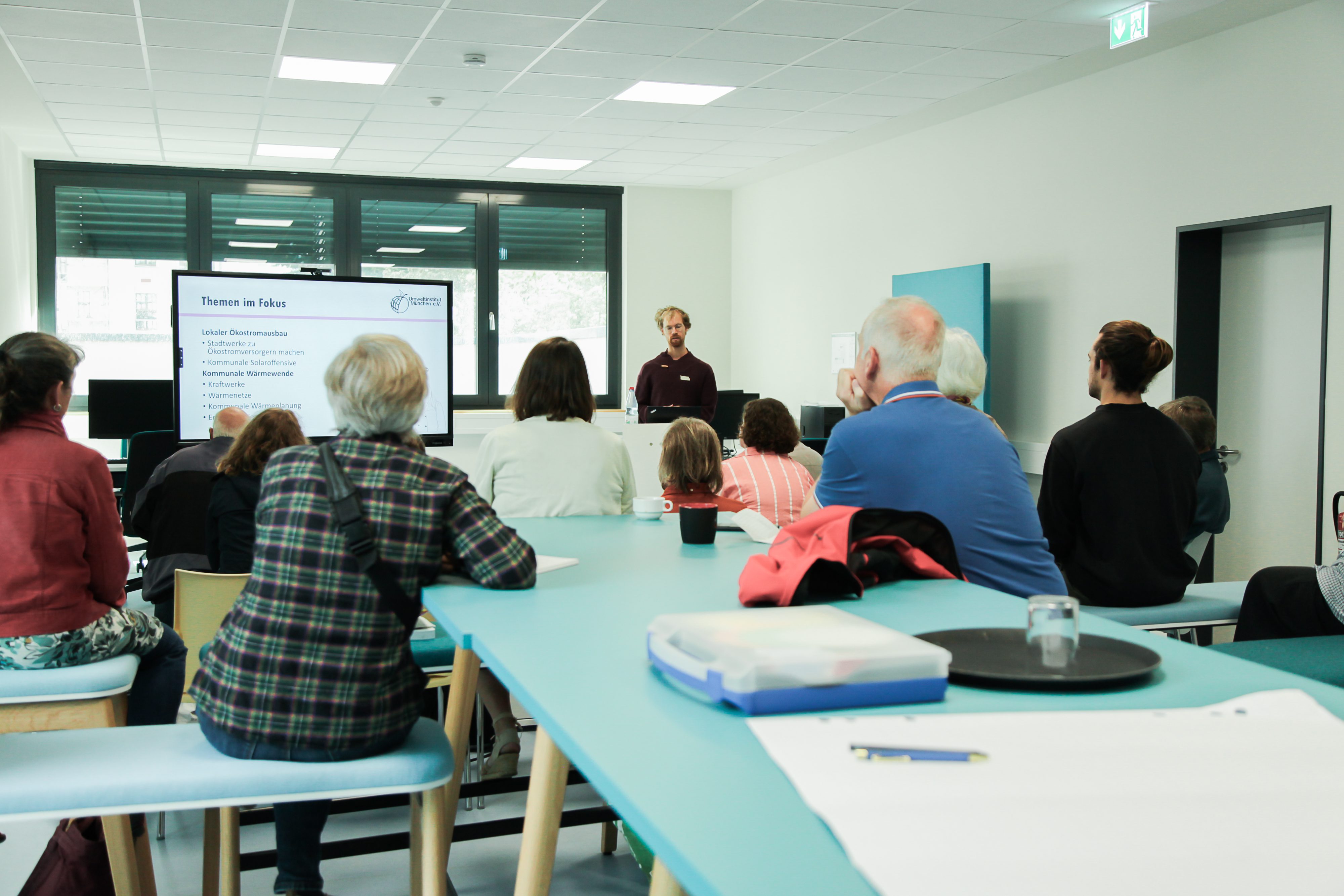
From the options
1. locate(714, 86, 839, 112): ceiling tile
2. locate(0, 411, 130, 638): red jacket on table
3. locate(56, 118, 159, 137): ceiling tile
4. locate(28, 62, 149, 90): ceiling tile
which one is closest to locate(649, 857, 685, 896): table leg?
locate(0, 411, 130, 638): red jacket on table

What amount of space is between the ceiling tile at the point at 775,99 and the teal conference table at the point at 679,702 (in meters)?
4.92

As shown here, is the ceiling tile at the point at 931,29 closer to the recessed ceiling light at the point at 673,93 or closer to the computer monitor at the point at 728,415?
the recessed ceiling light at the point at 673,93

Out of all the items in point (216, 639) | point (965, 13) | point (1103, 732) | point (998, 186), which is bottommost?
point (216, 639)

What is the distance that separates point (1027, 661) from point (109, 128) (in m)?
7.78

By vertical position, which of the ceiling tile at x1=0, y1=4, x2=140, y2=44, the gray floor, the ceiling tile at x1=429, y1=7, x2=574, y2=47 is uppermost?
the ceiling tile at x1=429, y1=7, x2=574, y2=47

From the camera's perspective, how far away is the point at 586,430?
3109 millimetres

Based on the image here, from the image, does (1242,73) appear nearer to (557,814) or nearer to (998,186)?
(998,186)

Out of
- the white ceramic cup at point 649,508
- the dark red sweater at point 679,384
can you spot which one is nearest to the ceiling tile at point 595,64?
the dark red sweater at point 679,384

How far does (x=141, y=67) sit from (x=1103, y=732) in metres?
6.24

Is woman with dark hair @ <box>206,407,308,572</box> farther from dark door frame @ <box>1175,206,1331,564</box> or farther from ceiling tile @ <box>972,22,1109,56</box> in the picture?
dark door frame @ <box>1175,206,1331,564</box>

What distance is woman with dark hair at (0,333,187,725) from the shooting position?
7.19ft

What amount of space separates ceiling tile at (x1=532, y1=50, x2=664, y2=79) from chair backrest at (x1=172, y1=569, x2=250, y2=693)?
146 inches

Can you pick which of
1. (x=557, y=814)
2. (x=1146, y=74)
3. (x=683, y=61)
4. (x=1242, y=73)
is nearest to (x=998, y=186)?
(x=1146, y=74)

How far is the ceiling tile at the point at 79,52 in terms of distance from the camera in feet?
17.2
